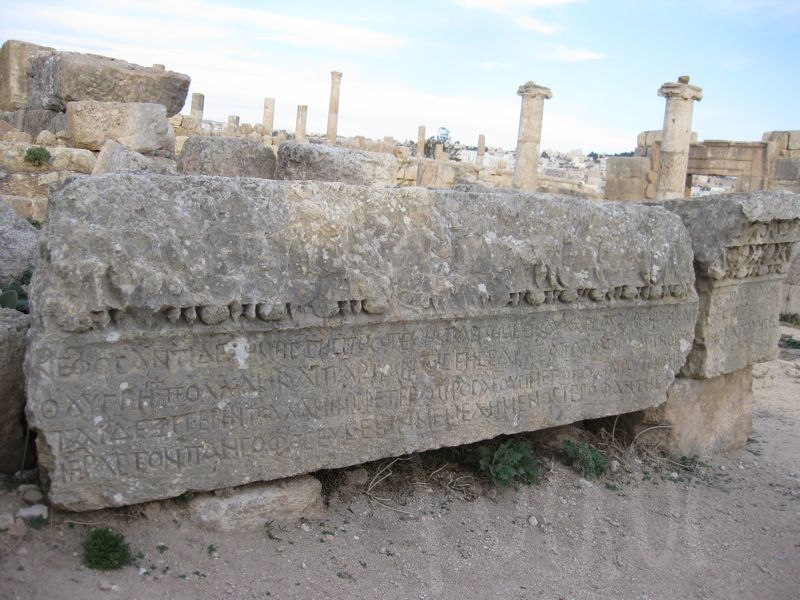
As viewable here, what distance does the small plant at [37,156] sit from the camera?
667 cm

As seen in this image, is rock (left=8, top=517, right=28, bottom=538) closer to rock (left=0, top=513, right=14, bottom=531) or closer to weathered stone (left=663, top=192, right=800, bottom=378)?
rock (left=0, top=513, right=14, bottom=531)

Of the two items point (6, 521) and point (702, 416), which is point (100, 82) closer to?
point (6, 521)

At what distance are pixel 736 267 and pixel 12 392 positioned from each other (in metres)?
3.54

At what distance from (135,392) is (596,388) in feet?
7.03

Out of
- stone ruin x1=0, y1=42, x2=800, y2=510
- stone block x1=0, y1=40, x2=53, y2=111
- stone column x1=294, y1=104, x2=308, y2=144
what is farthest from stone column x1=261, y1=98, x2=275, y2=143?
stone ruin x1=0, y1=42, x2=800, y2=510

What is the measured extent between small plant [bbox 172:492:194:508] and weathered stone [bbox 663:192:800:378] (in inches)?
110

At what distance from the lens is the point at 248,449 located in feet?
8.62

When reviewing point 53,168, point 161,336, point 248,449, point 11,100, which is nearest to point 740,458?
point 248,449

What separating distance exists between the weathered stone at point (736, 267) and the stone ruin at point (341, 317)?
12 mm

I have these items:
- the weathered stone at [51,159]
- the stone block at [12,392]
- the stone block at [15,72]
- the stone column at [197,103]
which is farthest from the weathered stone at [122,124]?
the stone column at [197,103]

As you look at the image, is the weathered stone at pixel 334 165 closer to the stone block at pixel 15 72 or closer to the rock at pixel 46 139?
the rock at pixel 46 139

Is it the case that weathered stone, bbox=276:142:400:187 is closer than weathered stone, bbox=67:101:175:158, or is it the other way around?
weathered stone, bbox=276:142:400:187

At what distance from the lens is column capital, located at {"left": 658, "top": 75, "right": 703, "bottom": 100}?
48.8 ft

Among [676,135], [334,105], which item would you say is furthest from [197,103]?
[676,135]
